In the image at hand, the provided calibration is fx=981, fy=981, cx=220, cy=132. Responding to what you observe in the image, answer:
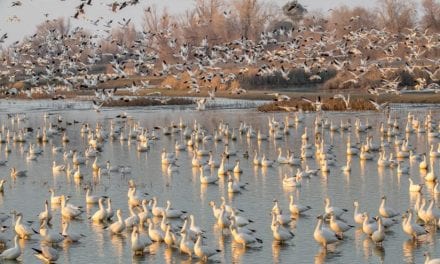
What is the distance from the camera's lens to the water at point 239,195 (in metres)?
22.2

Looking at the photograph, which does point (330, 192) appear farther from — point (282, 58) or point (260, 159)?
point (282, 58)

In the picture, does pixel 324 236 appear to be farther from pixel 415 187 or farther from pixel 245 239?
pixel 415 187

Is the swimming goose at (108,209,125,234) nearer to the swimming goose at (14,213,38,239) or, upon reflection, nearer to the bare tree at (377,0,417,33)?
the swimming goose at (14,213,38,239)

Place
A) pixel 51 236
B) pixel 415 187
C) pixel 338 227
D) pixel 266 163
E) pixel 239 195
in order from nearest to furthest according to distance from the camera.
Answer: pixel 51 236 → pixel 338 227 → pixel 415 187 → pixel 239 195 → pixel 266 163

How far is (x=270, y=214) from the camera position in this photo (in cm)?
2678

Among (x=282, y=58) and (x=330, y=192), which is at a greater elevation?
(x=282, y=58)

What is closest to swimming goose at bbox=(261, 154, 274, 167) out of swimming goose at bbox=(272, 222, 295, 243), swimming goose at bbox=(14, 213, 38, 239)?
swimming goose at bbox=(272, 222, 295, 243)

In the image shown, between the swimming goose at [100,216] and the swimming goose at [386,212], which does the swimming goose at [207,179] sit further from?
the swimming goose at [386,212]

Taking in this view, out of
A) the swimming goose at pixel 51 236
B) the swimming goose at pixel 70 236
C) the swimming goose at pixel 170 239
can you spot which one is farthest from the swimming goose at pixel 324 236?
the swimming goose at pixel 51 236

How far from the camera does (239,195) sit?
30656mm

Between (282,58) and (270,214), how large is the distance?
28.2 meters

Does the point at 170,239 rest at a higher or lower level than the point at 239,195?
higher

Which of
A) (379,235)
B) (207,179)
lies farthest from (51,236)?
(207,179)

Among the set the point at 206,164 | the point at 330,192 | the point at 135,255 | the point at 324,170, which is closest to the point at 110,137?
the point at 206,164
